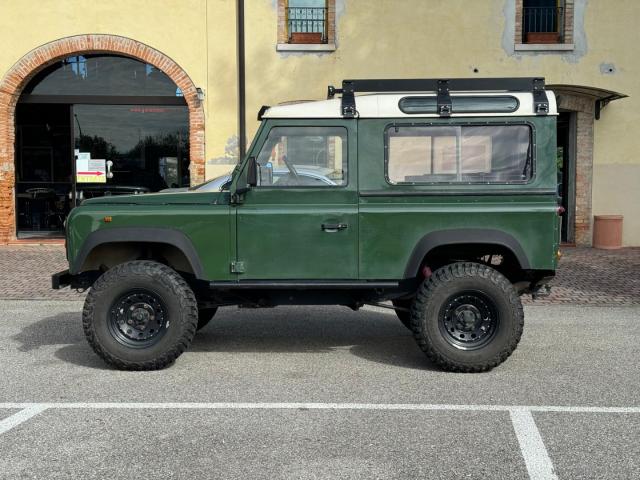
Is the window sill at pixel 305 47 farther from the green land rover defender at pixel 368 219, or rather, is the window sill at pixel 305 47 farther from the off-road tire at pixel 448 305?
the off-road tire at pixel 448 305

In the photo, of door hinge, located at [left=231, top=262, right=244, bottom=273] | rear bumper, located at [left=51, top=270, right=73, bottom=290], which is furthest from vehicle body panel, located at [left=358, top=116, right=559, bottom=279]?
rear bumper, located at [left=51, top=270, right=73, bottom=290]

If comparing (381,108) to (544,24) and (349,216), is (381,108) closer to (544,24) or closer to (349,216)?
(349,216)

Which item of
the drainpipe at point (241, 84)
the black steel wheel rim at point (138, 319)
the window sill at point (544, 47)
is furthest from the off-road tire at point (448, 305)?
the window sill at point (544, 47)

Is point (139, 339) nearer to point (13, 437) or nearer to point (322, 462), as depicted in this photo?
point (13, 437)

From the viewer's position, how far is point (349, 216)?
5.13 meters

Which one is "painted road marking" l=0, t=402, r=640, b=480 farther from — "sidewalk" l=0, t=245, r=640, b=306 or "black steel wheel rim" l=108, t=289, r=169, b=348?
"sidewalk" l=0, t=245, r=640, b=306

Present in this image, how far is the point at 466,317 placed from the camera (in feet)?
16.8

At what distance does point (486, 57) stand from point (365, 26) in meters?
2.73

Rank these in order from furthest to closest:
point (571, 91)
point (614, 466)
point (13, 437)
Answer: point (571, 91) → point (13, 437) → point (614, 466)

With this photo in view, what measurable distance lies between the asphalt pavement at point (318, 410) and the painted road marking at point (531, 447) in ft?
0.04

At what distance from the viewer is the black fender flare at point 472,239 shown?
5043 mm

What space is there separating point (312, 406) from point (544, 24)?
12.9 m

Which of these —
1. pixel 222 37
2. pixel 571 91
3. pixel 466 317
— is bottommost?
pixel 466 317

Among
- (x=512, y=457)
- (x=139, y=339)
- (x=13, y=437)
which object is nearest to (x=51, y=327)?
(x=139, y=339)
